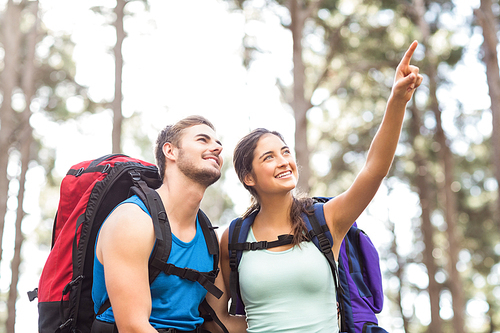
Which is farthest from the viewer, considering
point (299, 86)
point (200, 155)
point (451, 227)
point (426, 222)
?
point (426, 222)

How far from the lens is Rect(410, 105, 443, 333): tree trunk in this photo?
1436cm

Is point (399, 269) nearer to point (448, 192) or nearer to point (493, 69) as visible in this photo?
point (448, 192)

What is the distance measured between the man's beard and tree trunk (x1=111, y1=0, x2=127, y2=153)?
20.3 ft

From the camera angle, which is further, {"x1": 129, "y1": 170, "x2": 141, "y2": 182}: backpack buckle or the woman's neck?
the woman's neck

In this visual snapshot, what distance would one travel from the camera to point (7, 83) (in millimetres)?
12461

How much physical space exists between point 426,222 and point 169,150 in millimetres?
14109

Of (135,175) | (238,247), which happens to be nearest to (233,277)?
(238,247)

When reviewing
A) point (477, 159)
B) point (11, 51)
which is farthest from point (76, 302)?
point (477, 159)

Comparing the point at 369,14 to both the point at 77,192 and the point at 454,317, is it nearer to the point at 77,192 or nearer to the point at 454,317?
the point at 454,317

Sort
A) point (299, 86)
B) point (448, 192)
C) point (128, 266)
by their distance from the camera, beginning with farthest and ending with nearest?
1. point (448, 192)
2. point (299, 86)
3. point (128, 266)

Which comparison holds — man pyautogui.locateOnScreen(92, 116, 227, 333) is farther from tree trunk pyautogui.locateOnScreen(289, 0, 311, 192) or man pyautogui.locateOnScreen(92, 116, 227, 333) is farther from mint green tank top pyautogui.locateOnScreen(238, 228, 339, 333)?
tree trunk pyautogui.locateOnScreen(289, 0, 311, 192)

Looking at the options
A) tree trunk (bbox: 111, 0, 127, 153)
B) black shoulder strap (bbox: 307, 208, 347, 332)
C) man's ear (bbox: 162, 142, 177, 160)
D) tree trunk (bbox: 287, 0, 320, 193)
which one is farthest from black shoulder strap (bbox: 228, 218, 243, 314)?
tree trunk (bbox: 111, 0, 127, 153)

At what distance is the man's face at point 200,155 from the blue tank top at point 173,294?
0.46 m

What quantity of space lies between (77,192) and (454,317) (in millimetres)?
12536
